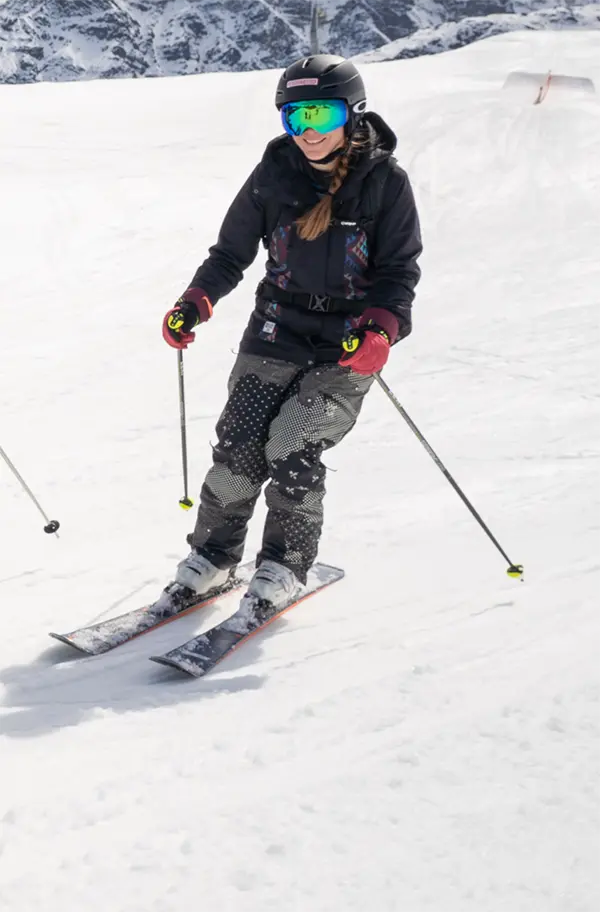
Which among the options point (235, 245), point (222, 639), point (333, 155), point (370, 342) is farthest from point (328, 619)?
point (333, 155)

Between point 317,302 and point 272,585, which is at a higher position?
point 317,302

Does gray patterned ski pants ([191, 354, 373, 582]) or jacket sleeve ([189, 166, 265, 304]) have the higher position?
jacket sleeve ([189, 166, 265, 304])

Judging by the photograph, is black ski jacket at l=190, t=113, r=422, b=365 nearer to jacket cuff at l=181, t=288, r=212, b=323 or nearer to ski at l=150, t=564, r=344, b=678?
jacket cuff at l=181, t=288, r=212, b=323

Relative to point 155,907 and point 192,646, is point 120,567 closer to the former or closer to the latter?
point 192,646

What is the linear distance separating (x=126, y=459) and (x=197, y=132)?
34.6ft

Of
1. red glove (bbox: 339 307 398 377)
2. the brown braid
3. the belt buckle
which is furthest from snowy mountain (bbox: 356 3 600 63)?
red glove (bbox: 339 307 398 377)

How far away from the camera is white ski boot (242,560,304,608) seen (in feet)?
11.7

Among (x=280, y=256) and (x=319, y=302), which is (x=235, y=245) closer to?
(x=280, y=256)

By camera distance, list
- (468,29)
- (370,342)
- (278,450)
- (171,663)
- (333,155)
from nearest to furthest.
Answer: (171,663)
(370,342)
(333,155)
(278,450)
(468,29)

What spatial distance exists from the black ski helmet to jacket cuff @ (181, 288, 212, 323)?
2.50ft

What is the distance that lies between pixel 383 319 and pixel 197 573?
3.98 feet

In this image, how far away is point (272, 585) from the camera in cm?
358

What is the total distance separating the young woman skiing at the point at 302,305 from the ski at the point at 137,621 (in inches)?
2.6

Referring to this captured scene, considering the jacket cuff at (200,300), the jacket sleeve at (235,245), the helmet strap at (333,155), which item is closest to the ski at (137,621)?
the jacket cuff at (200,300)
